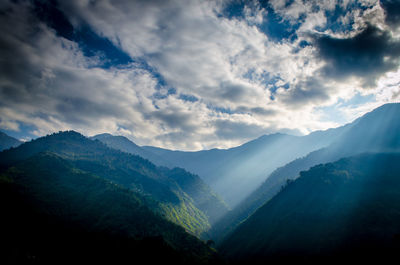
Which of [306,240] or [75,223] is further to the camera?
[75,223]

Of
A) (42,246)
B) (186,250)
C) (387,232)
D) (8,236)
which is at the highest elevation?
(8,236)

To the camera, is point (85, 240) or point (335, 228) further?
point (85, 240)

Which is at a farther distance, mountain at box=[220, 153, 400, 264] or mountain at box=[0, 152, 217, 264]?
mountain at box=[0, 152, 217, 264]

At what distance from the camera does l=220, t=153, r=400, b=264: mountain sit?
111956 mm

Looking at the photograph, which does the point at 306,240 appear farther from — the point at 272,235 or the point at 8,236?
the point at 8,236

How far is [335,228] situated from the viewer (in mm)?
136250

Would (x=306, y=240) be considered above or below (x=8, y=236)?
below

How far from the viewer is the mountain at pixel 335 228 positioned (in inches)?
4408

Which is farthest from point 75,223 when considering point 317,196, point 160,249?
point 317,196

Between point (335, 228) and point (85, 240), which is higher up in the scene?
point (85, 240)

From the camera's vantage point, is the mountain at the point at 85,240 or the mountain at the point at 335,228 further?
the mountain at the point at 85,240

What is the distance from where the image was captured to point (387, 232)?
114 meters

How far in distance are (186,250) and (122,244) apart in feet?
179

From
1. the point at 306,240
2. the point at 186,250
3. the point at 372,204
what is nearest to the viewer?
the point at 306,240
